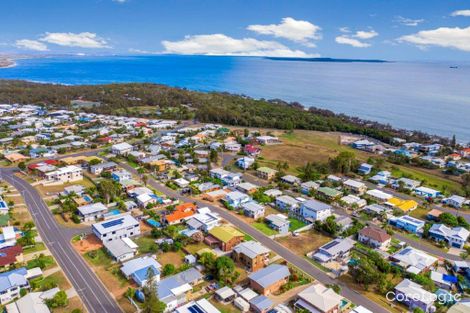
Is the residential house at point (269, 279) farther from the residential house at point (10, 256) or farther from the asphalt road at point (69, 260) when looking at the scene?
the residential house at point (10, 256)

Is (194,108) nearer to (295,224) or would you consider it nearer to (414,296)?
(295,224)

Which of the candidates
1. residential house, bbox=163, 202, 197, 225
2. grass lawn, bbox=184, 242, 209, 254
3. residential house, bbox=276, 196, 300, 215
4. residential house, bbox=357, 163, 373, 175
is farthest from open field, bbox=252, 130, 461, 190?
grass lawn, bbox=184, 242, 209, 254

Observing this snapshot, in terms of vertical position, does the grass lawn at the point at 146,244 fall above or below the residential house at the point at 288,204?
below

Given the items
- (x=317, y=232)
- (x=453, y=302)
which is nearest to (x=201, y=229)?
(x=317, y=232)

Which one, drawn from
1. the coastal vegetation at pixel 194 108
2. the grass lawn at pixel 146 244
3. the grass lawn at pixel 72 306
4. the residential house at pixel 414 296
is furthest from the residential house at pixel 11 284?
the coastal vegetation at pixel 194 108

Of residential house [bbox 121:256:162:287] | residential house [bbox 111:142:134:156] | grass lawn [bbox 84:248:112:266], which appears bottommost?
grass lawn [bbox 84:248:112:266]

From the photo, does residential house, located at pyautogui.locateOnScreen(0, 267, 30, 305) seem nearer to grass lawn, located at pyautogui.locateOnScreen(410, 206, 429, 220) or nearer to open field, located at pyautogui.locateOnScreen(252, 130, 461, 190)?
open field, located at pyautogui.locateOnScreen(252, 130, 461, 190)
